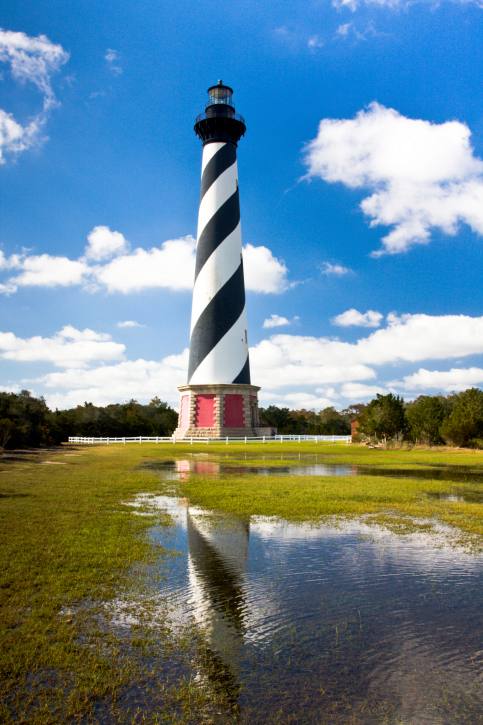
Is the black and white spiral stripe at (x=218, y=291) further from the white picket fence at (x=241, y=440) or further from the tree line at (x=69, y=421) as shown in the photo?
the tree line at (x=69, y=421)

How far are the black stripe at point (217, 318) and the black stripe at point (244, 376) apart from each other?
11.4 feet

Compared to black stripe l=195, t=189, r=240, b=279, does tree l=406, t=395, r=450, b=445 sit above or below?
below

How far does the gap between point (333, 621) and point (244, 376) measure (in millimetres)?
42775

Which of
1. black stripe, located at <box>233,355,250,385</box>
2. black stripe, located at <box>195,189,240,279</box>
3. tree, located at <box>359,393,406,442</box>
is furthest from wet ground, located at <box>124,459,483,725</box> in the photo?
black stripe, located at <box>195,189,240,279</box>

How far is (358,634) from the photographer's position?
18.4 feet

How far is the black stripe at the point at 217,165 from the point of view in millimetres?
49281

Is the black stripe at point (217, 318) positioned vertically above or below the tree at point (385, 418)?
above

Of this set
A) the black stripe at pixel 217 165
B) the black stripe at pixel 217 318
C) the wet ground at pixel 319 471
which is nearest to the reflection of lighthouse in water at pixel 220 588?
the wet ground at pixel 319 471

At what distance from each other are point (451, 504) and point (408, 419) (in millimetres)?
36739

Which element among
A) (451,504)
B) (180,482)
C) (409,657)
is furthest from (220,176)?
(409,657)

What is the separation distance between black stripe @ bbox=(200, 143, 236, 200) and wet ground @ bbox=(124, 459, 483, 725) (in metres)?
43.6

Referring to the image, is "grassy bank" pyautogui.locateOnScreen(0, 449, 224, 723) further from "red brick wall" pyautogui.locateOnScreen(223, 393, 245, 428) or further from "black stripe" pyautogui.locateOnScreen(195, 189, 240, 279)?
"black stripe" pyautogui.locateOnScreen(195, 189, 240, 279)

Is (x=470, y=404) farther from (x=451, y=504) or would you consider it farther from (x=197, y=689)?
(x=197, y=689)

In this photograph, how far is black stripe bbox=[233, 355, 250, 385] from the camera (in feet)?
157
